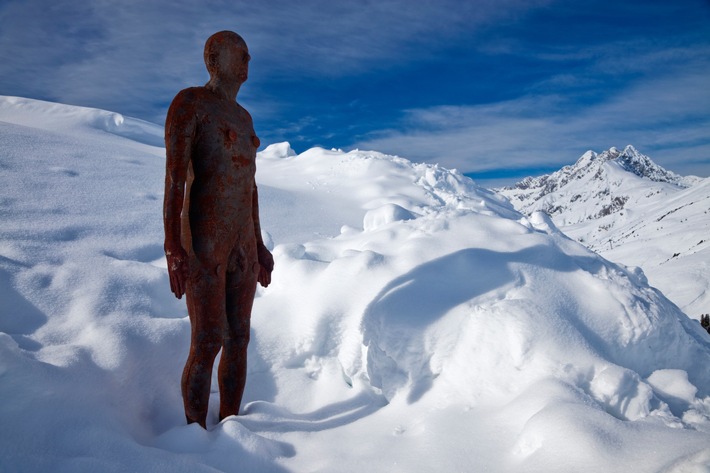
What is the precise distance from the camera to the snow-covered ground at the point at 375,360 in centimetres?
189

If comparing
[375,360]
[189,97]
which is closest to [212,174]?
[189,97]

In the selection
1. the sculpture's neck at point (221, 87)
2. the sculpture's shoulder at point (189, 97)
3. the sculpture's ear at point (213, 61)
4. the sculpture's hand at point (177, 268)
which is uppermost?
the sculpture's ear at point (213, 61)

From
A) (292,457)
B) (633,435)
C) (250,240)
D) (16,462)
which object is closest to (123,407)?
(16,462)

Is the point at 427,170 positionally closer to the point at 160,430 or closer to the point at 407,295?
the point at 407,295

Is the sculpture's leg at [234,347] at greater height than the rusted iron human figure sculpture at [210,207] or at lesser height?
lesser

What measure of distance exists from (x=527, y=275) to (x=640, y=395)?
3.54 feet

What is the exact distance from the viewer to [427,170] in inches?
422

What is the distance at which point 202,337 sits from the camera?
7.66ft

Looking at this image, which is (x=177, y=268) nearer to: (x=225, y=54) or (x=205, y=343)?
(x=205, y=343)

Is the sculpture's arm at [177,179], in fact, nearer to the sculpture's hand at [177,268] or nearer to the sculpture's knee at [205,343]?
the sculpture's hand at [177,268]

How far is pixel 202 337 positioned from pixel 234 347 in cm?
28

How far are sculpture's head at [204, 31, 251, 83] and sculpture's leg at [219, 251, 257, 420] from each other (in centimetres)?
112

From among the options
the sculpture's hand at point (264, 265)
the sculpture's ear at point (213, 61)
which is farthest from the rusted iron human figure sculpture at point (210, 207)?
the sculpture's hand at point (264, 265)

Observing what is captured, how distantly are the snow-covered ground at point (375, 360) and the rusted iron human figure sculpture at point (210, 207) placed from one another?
36 cm
